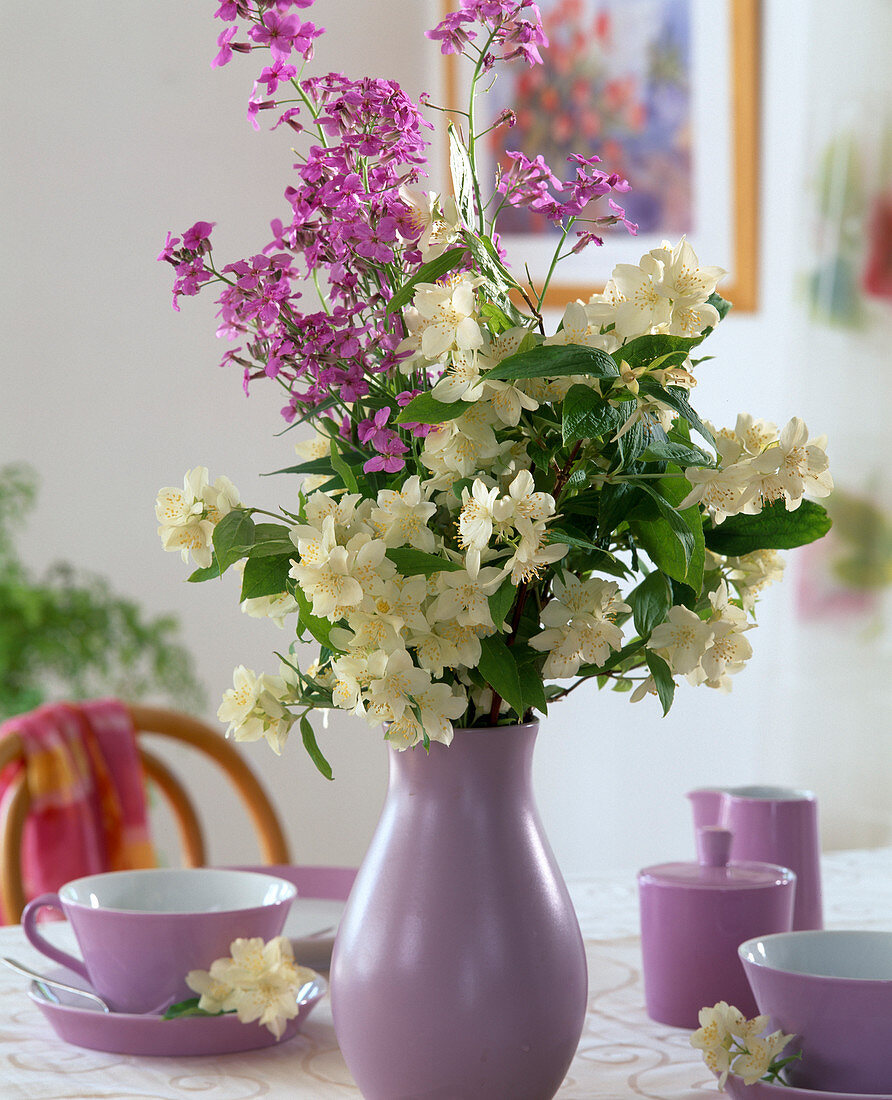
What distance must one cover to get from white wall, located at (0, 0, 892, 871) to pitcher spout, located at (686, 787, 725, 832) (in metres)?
1.27

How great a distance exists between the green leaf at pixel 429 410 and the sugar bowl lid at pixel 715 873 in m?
0.39

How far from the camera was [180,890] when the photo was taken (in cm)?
92

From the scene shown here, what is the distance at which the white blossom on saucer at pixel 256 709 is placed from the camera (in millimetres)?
692

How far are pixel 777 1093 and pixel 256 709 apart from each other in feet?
1.07

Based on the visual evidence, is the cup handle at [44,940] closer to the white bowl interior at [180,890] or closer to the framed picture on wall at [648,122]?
the white bowl interior at [180,890]

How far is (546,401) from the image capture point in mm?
626

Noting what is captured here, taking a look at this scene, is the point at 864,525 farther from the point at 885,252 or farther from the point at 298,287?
the point at 298,287

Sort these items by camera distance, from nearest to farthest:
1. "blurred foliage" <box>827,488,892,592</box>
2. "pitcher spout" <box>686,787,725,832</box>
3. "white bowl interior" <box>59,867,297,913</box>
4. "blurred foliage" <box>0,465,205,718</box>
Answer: "white bowl interior" <box>59,867,297,913</box>, "pitcher spout" <box>686,787,725,832</box>, "blurred foliage" <box>0,465,205,718</box>, "blurred foliage" <box>827,488,892,592</box>

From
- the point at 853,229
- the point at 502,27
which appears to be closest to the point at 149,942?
the point at 502,27

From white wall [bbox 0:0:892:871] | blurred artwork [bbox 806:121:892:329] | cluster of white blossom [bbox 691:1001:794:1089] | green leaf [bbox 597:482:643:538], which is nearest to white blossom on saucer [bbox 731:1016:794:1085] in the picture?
cluster of white blossom [bbox 691:1001:794:1089]

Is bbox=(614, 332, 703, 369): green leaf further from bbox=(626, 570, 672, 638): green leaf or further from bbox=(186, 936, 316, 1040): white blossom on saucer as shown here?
bbox=(186, 936, 316, 1040): white blossom on saucer

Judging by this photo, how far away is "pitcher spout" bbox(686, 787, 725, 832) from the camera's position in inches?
44.2

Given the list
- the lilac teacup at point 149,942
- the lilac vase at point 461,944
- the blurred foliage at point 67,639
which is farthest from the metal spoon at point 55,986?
the blurred foliage at point 67,639

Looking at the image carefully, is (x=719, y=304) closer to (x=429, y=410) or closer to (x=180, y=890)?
(x=429, y=410)
